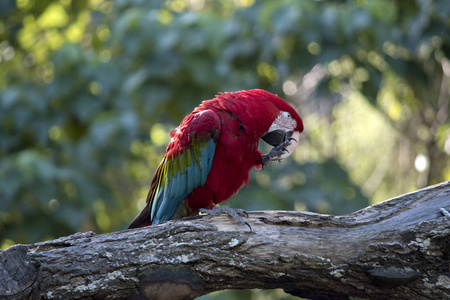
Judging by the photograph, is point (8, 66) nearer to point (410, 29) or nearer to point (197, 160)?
point (197, 160)

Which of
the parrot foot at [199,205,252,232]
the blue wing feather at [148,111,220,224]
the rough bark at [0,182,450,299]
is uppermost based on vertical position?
the blue wing feather at [148,111,220,224]

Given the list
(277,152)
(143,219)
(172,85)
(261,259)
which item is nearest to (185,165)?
(143,219)

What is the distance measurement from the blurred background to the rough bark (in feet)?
4.93

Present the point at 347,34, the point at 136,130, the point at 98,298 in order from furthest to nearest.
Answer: the point at 136,130 < the point at 347,34 < the point at 98,298

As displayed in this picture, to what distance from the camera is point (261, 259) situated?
6.22 feet

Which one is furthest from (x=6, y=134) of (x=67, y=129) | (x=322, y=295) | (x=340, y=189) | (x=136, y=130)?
(x=322, y=295)

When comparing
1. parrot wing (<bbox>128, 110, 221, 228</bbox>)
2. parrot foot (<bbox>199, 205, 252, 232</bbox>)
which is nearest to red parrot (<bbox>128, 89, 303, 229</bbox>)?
parrot wing (<bbox>128, 110, 221, 228</bbox>)

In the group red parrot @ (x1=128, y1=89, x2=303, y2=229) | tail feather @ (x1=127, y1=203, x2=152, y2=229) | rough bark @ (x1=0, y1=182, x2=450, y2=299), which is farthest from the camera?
tail feather @ (x1=127, y1=203, x2=152, y2=229)

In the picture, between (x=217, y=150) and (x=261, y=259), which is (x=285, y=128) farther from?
(x=261, y=259)

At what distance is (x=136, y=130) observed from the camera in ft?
13.0

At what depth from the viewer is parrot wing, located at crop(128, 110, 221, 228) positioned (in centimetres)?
238

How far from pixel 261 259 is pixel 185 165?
2.39 feet

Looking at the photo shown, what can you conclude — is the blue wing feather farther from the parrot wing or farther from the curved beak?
the curved beak

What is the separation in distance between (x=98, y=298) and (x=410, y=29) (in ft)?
9.26
